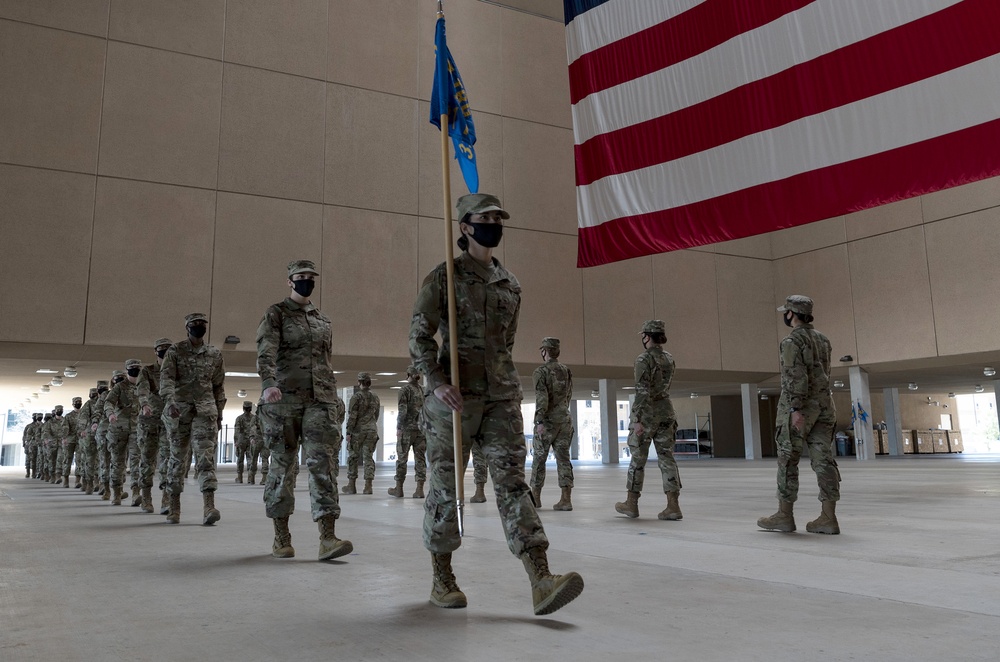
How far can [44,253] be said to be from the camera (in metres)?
16.7

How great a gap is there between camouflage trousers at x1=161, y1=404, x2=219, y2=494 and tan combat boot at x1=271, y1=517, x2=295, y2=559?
2.76 metres

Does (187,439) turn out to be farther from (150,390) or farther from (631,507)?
(631,507)

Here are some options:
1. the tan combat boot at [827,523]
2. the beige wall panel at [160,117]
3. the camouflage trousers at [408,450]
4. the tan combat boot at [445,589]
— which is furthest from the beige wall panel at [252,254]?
the tan combat boot at [445,589]

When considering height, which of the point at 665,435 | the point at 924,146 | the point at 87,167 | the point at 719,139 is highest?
the point at 87,167

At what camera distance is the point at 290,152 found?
19609mm

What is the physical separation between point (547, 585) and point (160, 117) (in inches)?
714

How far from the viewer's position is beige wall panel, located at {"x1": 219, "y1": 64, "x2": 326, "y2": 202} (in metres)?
19.0

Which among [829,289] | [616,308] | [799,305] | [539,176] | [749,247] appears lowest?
[799,305]

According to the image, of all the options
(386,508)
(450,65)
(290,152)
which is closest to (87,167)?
(290,152)

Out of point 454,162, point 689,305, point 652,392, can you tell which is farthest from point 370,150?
point 652,392

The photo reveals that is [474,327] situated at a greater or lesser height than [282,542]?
greater

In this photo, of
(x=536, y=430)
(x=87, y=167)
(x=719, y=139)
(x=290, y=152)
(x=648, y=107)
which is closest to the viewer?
(x=719, y=139)

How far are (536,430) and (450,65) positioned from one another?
5.43 m

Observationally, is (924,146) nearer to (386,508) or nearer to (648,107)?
(648,107)
